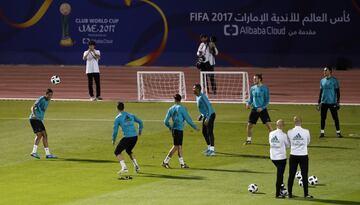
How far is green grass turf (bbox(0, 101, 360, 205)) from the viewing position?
26.4 metres

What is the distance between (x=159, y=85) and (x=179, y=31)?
8576mm

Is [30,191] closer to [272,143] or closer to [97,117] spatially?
[272,143]

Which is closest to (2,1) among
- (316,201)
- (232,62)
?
(232,62)

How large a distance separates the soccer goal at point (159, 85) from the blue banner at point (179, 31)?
6231mm

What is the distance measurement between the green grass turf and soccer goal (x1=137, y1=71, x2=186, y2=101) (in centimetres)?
309

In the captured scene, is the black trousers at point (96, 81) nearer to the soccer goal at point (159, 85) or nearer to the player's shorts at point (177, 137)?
the soccer goal at point (159, 85)

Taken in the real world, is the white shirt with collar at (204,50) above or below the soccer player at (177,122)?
above

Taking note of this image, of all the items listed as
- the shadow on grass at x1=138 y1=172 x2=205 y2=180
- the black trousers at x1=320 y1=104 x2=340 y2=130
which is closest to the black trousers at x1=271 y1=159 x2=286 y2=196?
the shadow on grass at x1=138 y1=172 x2=205 y2=180

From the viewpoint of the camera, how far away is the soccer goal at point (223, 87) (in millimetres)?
45656

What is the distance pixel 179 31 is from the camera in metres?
57.2

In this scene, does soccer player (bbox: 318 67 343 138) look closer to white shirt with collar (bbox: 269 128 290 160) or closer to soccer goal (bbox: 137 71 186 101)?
white shirt with collar (bbox: 269 128 290 160)

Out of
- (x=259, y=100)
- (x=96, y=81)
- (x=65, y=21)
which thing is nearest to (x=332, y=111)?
(x=259, y=100)

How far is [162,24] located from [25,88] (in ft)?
31.4

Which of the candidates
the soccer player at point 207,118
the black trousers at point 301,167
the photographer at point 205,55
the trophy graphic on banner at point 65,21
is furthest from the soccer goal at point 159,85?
the black trousers at point 301,167
